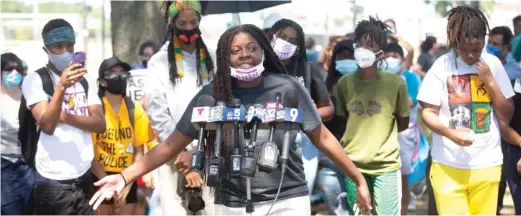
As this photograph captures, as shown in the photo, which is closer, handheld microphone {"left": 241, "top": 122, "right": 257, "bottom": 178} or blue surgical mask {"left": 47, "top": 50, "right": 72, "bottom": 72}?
handheld microphone {"left": 241, "top": 122, "right": 257, "bottom": 178}

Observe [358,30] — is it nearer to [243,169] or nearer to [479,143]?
[479,143]

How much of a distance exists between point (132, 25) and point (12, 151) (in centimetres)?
398

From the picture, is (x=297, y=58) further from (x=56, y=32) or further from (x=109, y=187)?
(x=109, y=187)

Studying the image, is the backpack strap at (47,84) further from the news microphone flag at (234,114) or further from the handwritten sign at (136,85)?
the handwritten sign at (136,85)

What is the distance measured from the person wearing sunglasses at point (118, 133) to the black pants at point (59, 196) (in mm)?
566

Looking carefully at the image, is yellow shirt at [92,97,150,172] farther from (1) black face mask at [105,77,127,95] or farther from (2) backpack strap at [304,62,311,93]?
(2) backpack strap at [304,62,311,93]

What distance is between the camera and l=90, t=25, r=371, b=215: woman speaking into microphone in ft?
17.2

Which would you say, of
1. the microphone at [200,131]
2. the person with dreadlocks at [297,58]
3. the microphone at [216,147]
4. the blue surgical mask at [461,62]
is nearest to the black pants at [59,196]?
the person with dreadlocks at [297,58]

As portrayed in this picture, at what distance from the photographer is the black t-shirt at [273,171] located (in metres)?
5.22

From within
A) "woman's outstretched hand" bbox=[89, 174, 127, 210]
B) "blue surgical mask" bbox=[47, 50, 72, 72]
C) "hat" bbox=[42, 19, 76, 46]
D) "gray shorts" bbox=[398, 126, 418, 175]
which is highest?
"hat" bbox=[42, 19, 76, 46]

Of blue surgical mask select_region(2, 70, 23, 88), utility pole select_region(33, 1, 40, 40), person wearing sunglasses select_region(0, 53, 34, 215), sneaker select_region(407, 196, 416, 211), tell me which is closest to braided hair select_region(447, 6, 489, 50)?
person wearing sunglasses select_region(0, 53, 34, 215)

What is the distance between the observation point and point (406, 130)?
9.66 m

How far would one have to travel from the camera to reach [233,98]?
5.27 metres

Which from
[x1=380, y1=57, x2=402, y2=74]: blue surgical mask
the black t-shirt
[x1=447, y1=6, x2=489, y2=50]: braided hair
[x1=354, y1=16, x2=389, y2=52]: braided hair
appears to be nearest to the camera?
the black t-shirt
